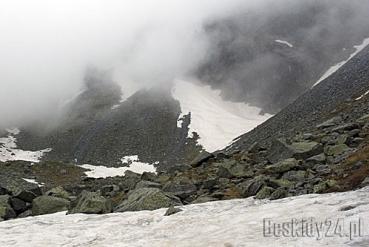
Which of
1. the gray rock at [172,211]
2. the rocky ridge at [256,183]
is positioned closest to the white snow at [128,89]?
the rocky ridge at [256,183]

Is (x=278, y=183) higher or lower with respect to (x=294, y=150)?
lower

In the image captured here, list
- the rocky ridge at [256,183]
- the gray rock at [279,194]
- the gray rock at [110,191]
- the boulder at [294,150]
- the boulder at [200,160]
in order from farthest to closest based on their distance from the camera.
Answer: the boulder at [200,160], the gray rock at [110,191], the boulder at [294,150], the rocky ridge at [256,183], the gray rock at [279,194]

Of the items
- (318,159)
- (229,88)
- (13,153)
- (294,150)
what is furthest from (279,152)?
(229,88)

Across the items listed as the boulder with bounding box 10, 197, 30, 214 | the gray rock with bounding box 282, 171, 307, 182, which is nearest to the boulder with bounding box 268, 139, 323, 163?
the gray rock with bounding box 282, 171, 307, 182

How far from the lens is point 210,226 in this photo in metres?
15.4

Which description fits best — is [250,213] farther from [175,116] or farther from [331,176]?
[175,116]

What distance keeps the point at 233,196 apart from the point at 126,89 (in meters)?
123

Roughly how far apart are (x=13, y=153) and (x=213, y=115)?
161 ft

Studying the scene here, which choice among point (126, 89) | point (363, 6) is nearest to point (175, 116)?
point (126, 89)

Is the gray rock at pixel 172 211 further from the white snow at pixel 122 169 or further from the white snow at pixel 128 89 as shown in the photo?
the white snow at pixel 128 89

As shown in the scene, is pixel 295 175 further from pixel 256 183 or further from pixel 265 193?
pixel 265 193

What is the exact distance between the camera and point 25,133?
11631 centimetres

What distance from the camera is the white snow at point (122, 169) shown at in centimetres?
7688

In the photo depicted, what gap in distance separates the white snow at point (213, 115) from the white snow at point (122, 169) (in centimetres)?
1447
